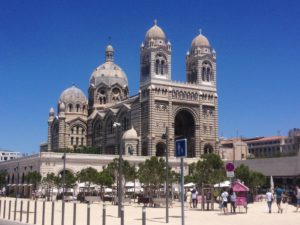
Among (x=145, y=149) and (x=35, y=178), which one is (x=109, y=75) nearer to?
(x=145, y=149)

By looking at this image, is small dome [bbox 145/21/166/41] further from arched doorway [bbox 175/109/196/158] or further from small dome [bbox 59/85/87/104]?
small dome [bbox 59/85/87/104]

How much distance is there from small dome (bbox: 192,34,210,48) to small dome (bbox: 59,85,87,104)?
30.3 metres

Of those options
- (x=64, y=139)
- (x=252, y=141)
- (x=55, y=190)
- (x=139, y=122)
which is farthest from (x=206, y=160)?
(x=252, y=141)

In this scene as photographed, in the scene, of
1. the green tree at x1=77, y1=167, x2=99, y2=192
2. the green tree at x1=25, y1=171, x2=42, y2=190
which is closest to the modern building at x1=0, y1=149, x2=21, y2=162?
the green tree at x1=25, y1=171, x2=42, y2=190

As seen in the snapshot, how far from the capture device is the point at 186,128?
8694 cm

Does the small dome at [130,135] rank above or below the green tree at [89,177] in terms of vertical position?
above

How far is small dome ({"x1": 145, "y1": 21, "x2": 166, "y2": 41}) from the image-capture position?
271 feet

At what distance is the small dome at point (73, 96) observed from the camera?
104 meters

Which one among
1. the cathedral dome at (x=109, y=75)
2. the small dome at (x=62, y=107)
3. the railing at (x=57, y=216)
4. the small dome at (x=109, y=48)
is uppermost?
the small dome at (x=109, y=48)

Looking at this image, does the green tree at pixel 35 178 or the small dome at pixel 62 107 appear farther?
the small dome at pixel 62 107

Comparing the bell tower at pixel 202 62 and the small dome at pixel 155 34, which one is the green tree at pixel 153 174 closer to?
the small dome at pixel 155 34

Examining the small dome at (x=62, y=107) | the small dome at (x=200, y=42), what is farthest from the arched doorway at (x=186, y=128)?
the small dome at (x=62, y=107)

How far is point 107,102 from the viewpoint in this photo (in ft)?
339

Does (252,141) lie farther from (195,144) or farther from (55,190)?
(55,190)
